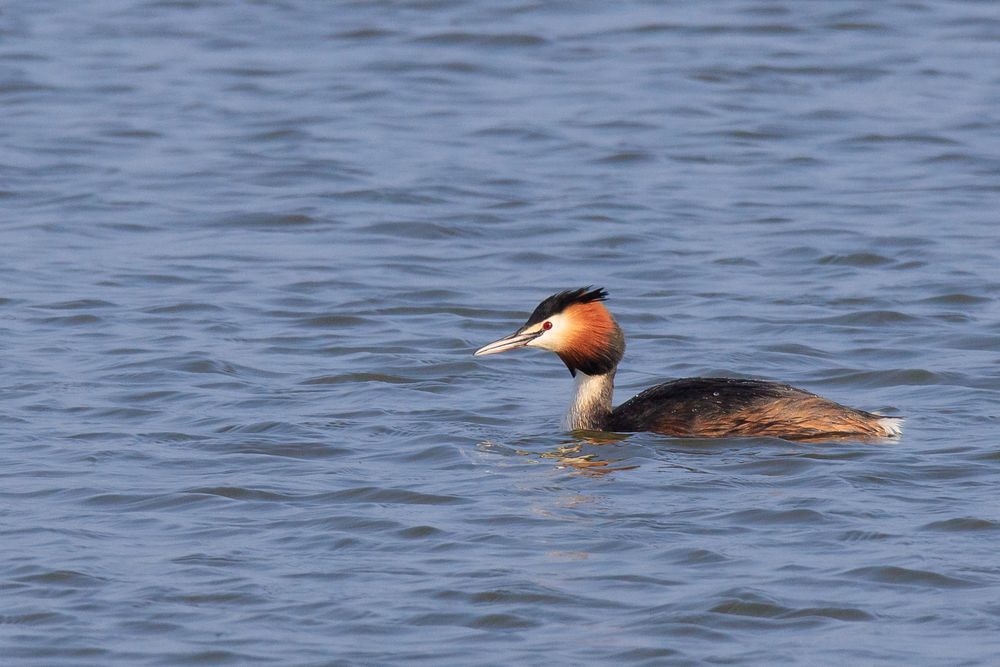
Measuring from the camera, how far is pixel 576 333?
9969mm

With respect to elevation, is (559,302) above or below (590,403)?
above

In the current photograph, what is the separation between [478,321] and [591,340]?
2.09 m

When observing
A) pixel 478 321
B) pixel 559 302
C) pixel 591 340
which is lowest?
pixel 478 321

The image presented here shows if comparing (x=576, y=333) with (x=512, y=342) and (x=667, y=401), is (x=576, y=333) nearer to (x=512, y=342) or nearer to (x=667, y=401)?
(x=512, y=342)

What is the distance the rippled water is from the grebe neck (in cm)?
16

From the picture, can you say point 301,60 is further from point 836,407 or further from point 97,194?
point 836,407

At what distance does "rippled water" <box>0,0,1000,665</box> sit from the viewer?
7.10 meters

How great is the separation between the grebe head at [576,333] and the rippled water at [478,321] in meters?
0.40

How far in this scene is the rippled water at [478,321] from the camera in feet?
23.3

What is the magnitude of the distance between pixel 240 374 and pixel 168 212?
13.7ft

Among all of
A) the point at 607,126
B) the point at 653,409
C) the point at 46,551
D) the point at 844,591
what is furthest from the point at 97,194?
Result: the point at 844,591

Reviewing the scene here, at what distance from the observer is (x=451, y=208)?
1484 centimetres

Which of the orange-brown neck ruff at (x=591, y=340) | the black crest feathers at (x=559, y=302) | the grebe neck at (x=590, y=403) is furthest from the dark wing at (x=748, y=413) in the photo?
the black crest feathers at (x=559, y=302)

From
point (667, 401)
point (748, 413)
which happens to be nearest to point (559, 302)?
point (667, 401)
